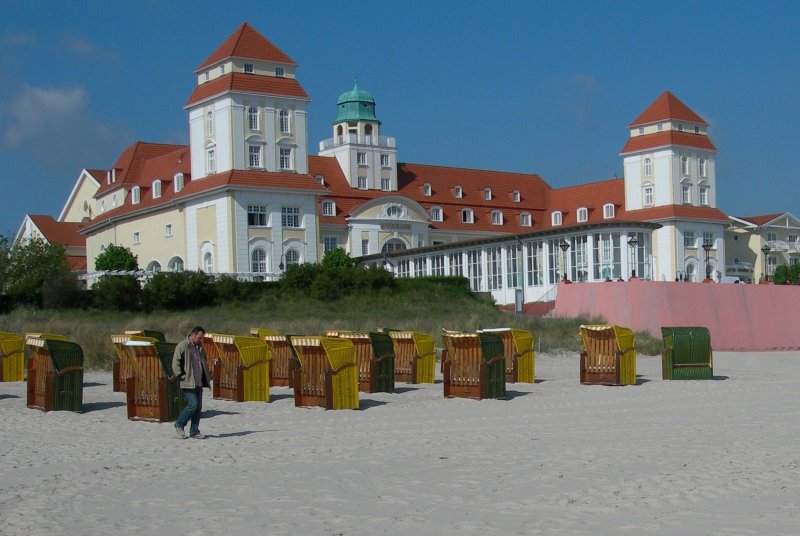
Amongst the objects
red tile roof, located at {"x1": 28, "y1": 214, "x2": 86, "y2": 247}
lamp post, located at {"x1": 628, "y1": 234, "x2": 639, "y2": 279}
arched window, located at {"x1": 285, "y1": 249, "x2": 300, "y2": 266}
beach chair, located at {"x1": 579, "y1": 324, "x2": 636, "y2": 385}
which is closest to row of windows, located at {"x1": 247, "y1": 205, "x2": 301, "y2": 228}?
arched window, located at {"x1": 285, "y1": 249, "x2": 300, "y2": 266}

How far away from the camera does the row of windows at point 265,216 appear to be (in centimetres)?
6850

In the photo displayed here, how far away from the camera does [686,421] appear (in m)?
16.2

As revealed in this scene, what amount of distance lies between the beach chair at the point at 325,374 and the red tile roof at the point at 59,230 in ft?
255

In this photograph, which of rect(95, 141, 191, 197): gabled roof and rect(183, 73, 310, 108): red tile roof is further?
rect(95, 141, 191, 197): gabled roof

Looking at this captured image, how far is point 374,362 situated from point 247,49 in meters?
51.0

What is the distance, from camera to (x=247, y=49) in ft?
226

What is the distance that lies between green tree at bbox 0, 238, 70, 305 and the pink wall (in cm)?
2426

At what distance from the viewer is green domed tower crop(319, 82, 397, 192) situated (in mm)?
86000

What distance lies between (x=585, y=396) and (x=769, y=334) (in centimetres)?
2650

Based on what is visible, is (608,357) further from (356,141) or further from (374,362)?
(356,141)

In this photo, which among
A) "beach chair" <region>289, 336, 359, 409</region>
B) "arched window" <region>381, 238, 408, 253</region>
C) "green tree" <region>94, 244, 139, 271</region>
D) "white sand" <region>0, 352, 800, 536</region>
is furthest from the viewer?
"arched window" <region>381, 238, 408, 253</region>

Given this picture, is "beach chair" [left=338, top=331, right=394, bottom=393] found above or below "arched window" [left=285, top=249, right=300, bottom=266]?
below

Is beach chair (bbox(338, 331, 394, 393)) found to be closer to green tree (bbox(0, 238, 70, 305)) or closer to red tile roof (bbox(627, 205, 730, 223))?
green tree (bbox(0, 238, 70, 305))

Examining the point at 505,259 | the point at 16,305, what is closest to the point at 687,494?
the point at 16,305
